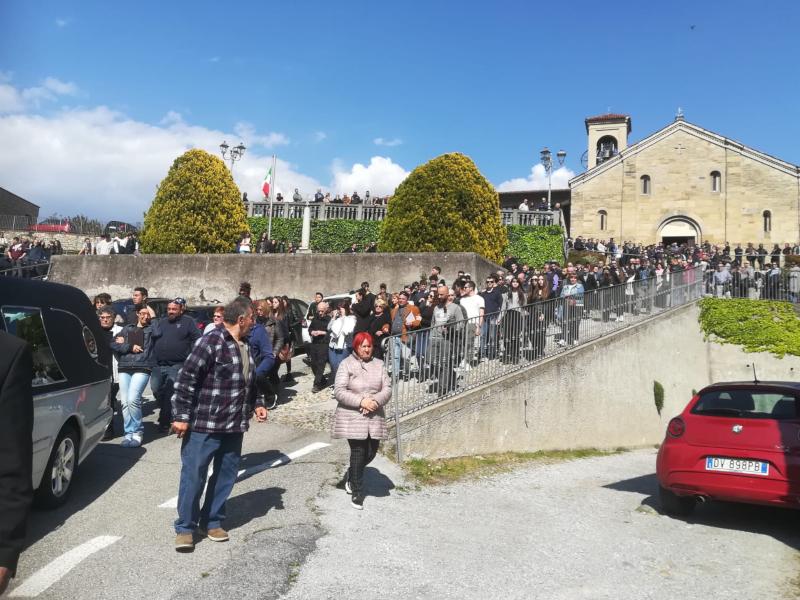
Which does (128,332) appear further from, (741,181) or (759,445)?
(741,181)

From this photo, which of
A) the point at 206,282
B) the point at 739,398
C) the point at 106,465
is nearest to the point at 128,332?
the point at 106,465

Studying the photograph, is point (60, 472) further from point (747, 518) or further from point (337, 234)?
point (337, 234)

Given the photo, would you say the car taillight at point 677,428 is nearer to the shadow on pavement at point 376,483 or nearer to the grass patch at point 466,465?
the grass patch at point 466,465

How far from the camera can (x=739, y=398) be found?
6965 mm

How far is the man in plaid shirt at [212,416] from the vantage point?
482cm

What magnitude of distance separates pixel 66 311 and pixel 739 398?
719 cm

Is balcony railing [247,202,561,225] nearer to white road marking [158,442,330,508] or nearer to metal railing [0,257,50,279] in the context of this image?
metal railing [0,257,50,279]

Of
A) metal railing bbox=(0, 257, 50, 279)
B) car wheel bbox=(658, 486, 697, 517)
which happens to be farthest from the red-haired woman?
metal railing bbox=(0, 257, 50, 279)

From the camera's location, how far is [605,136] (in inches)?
A: 2135

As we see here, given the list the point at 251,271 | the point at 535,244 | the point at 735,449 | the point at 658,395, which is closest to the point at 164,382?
the point at 735,449

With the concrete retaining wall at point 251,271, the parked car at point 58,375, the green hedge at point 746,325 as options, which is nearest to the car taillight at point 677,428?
the parked car at point 58,375

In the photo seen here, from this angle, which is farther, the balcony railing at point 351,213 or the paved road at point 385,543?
the balcony railing at point 351,213

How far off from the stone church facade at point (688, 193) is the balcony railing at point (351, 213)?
672 inches

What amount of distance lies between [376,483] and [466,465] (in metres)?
2.06
